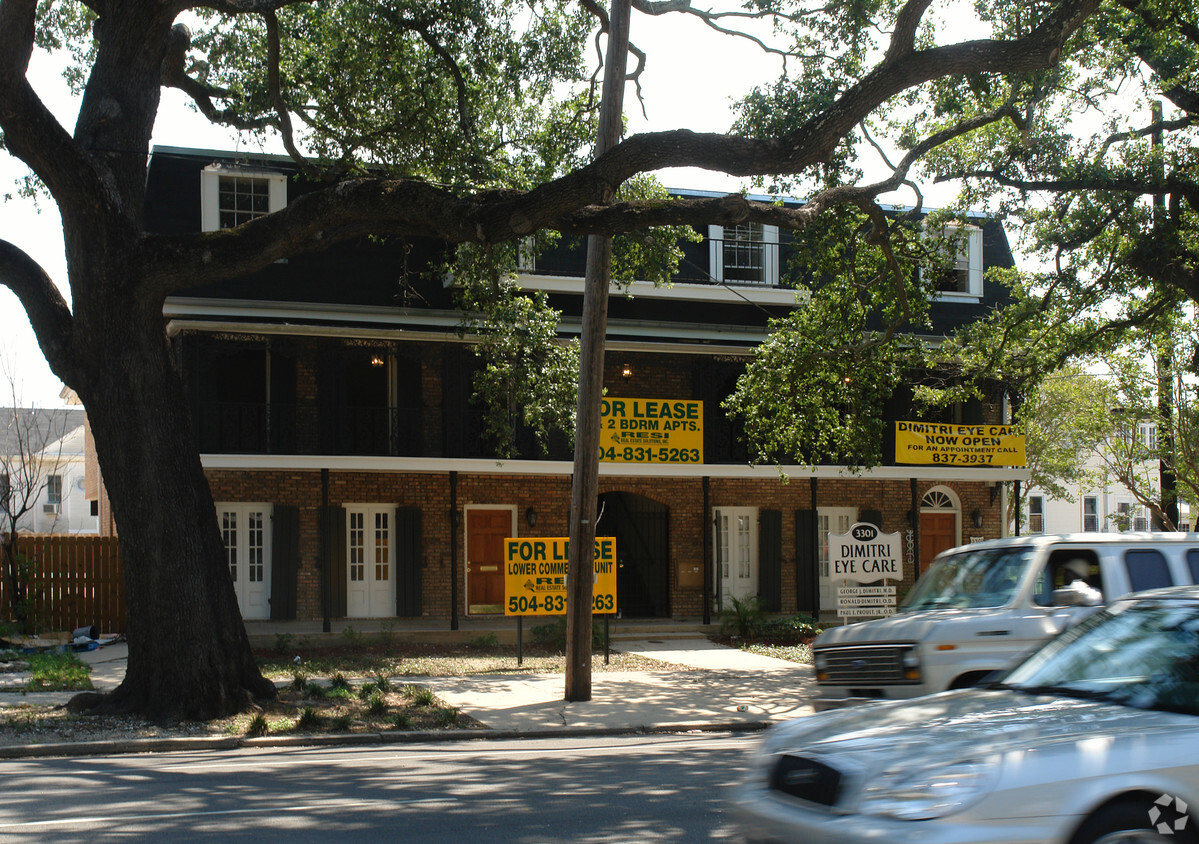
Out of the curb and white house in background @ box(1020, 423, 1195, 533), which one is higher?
white house in background @ box(1020, 423, 1195, 533)

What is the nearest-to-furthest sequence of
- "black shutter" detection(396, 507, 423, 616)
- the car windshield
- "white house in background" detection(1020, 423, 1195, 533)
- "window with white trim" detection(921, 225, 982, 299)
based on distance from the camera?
1. the car windshield
2. "black shutter" detection(396, 507, 423, 616)
3. "window with white trim" detection(921, 225, 982, 299)
4. "white house in background" detection(1020, 423, 1195, 533)

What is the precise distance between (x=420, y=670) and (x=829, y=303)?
8.65 m

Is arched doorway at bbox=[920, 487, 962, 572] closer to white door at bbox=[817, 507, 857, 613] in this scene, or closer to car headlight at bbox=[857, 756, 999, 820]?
white door at bbox=[817, 507, 857, 613]

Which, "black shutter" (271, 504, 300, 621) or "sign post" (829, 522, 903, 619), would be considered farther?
"black shutter" (271, 504, 300, 621)

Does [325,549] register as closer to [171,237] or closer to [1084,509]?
[171,237]

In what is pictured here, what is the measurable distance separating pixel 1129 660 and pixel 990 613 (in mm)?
3797

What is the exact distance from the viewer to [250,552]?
Result: 20.1m

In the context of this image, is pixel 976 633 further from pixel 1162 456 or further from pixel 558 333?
pixel 1162 456

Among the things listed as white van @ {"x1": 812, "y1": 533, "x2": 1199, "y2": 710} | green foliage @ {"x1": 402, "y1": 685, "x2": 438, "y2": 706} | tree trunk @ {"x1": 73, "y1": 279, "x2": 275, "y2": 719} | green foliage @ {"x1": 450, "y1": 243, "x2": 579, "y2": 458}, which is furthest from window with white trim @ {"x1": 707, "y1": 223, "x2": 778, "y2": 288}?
white van @ {"x1": 812, "y1": 533, "x2": 1199, "y2": 710}

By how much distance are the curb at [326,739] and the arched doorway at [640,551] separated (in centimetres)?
1052

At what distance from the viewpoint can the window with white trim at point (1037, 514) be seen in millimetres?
37156

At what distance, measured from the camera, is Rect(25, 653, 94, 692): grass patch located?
42.7ft

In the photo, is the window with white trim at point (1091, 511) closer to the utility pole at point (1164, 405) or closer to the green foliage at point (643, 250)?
the utility pole at point (1164, 405)

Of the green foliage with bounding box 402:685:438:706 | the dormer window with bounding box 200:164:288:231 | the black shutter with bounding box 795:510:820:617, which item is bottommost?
the green foliage with bounding box 402:685:438:706
